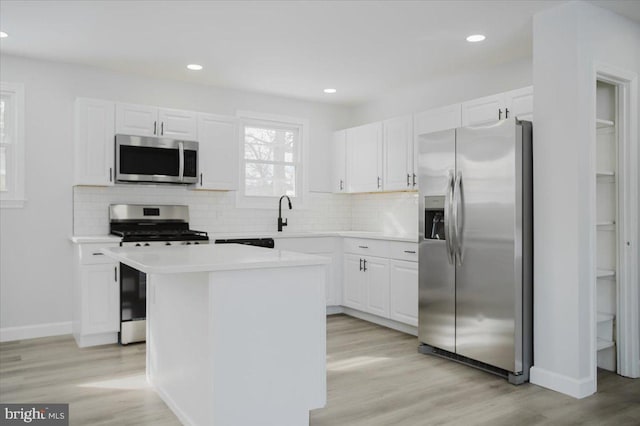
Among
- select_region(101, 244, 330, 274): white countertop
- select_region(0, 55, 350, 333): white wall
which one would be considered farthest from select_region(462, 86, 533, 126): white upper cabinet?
select_region(0, 55, 350, 333): white wall

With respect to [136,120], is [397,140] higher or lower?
lower

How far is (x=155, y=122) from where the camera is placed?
4812 millimetres

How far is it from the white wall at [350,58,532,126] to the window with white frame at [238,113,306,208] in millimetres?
947

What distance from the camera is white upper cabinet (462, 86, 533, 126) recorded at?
13.0ft

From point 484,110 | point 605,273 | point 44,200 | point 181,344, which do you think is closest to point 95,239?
point 44,200

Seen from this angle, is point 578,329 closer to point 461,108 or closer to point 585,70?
point 585,70

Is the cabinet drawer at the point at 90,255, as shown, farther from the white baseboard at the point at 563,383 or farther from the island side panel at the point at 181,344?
the white baseboard at the point at 563,383

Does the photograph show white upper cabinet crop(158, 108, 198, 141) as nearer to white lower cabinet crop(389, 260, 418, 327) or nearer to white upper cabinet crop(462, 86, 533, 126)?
white lower cabinet crop(389, 260, 418, 327)

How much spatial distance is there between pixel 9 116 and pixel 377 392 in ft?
13.1

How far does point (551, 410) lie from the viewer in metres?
2.95

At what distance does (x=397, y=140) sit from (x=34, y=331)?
3.95 metres

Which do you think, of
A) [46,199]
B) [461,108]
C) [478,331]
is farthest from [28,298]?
[461,108]

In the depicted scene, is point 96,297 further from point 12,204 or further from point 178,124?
point 178,124

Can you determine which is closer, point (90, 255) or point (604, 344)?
point (604, 344)
